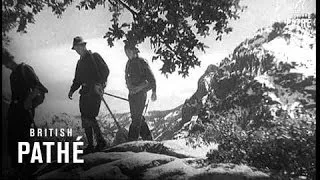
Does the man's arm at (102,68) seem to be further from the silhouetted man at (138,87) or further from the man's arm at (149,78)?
the man's arm at (149,78)

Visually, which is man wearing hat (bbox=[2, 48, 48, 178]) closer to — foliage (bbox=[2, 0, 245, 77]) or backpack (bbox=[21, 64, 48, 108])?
backpack (bbox=[21, 64, 48, 108])

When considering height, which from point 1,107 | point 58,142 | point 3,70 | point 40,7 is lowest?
point 58,142

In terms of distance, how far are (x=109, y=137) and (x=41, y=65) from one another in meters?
2.18

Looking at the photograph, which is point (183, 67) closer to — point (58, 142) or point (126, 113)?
point (126, 113)

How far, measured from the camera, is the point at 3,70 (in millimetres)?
9539

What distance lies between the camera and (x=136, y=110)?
376 inches

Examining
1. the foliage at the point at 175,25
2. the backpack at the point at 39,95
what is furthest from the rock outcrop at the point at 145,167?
the foliage at the point at 175,25

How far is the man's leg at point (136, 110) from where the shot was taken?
9.49 m

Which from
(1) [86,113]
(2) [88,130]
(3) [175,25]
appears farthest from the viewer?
(1) [86,113]

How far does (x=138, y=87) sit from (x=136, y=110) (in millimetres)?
505

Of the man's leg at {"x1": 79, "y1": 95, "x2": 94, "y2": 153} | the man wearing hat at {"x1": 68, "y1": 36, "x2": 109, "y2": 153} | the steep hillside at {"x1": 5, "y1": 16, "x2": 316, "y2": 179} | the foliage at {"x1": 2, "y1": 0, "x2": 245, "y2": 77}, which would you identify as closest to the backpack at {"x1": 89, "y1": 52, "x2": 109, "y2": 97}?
the man wearing hat at {"x1": 68, "y1": 36, "x2": 109, "y2": 153}

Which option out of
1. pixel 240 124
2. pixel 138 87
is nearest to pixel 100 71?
pixel 138 87

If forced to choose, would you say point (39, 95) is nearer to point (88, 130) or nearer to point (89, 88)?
point (89, 88)
